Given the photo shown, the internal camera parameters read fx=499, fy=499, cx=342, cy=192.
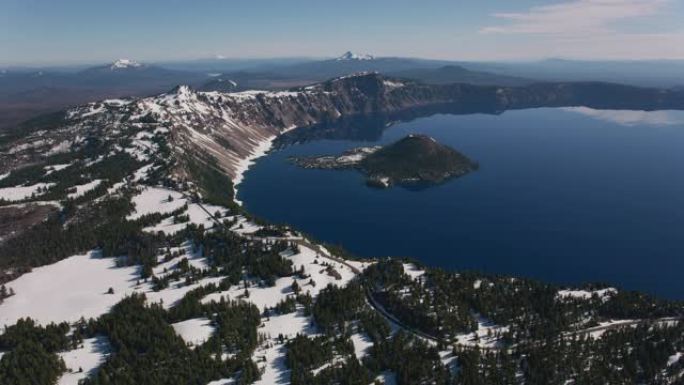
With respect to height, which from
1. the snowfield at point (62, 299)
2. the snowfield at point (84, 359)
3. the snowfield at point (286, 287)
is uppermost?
the snowfield at point (286, 287)

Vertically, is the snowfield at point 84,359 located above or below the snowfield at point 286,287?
below

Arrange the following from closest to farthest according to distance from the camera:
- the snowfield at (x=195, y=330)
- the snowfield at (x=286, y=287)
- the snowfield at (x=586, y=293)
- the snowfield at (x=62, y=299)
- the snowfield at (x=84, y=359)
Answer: the snowfield at (x=84, y=359)
the snowfield at (x=195, y=330)
the snowfield at (x=586, y=293)
the snowfield at (x=62, y=299)
the snowfield at (x=286, y=287)

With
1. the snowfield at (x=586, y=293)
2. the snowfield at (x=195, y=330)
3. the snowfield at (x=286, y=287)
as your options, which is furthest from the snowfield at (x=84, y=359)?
the snowfield at (x=586, y=293)

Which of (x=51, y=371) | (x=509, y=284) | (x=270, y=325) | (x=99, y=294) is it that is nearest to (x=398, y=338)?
(x=270, y=325)

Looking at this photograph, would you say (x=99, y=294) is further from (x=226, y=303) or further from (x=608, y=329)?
(x=608, y=329)

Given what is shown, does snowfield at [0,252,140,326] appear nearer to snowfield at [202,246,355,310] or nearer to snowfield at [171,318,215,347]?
snowfield at [171,318,215,347]

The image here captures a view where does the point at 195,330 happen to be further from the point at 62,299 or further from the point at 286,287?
the point at 62,299

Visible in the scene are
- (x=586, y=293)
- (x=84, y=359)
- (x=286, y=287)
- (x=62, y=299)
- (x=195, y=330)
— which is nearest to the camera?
(x=84, y=359)

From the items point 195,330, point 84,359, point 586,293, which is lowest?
point 84,359

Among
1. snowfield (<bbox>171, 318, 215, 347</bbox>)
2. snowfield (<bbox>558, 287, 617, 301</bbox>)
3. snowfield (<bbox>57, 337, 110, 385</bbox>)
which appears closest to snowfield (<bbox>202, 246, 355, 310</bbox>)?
snowfield (<bbox>171, 318, 215, 347</bbox>)

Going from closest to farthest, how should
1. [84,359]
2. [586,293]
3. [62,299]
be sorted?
[84,359]
[586,293]
[62,299]

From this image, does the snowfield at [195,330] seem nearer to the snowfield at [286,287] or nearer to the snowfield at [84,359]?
the snowfield at [286,287]

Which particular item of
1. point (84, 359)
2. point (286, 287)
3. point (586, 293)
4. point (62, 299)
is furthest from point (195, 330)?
point (586, 293)
